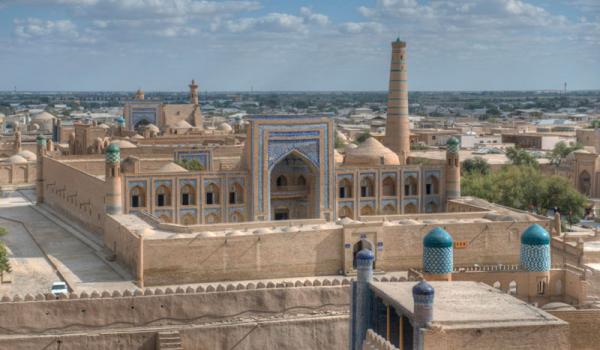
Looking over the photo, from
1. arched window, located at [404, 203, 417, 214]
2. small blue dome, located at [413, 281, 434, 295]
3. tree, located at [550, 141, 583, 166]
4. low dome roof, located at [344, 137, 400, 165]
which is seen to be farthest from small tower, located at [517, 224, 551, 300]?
tree, located at [550, 141, 583, 166]

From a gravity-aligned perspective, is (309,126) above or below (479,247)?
above

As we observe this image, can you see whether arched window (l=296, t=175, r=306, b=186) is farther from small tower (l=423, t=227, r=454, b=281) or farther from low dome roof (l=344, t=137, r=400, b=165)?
small tower (l=423, t=227, r=454, b=281)

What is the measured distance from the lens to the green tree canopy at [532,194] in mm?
37781

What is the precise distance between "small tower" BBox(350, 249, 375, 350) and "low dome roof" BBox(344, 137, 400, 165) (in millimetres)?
21637

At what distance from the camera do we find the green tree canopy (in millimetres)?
37781

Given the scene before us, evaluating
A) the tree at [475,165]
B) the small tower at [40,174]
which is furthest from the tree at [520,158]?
the small tower at [40,174]

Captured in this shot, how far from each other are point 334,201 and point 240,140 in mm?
13848

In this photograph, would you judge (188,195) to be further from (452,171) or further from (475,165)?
(475,165)

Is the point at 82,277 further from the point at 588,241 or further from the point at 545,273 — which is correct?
the point at 588,241

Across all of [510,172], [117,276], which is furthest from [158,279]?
[510,172]

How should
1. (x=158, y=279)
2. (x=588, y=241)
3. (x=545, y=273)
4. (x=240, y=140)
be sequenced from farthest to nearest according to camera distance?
(x=240, y=140) → (x=588, y=241) → (x=158, y=279) → (x=545, y=273)

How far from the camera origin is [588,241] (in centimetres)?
3206

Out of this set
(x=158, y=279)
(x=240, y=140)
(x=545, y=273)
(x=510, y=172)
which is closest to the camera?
(x=545, y=273)

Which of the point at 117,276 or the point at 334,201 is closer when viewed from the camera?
the point at 117,276
